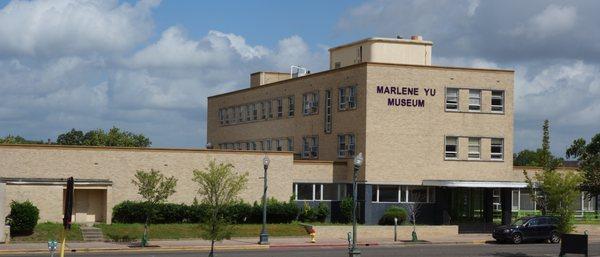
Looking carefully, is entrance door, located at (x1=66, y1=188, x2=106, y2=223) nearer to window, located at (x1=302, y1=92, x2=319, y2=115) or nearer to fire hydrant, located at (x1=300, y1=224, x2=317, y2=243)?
fire hydrant, located at (x1=300, y1=224, x2=317, y2=243)

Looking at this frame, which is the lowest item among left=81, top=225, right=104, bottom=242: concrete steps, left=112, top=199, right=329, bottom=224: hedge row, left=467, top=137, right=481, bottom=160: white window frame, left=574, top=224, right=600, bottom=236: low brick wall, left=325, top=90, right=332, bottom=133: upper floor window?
left=81, top=225, right=104, bottom=242: concrete steps

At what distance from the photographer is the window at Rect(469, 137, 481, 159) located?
205 feet

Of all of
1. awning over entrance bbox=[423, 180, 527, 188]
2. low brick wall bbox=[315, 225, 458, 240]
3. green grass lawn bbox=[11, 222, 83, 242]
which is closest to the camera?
green grass lawn bbox=[11, 222, 83, 242]

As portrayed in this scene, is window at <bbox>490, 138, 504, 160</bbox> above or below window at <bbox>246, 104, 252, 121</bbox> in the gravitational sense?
below

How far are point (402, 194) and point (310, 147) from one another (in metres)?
9.15

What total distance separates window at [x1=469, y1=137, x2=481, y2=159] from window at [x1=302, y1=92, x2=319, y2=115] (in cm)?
1090

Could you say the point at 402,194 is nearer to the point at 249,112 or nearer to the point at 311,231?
the point at 311,231

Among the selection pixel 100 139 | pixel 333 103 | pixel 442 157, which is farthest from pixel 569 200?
pixel 100 139

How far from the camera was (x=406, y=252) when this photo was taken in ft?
151

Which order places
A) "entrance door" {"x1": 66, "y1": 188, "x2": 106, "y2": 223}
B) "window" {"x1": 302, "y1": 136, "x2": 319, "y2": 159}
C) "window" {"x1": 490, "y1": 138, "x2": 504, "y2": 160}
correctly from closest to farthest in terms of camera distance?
"entrance door" {"x1": 66, "y1": 188, "x2": 106, "y2": 223}, "window" {"x1": 490, "y1": 138, "x2": 504, "y2": 160}, "window" {"x1": 302, "y1": 136, "x2": 319, "y2": 159}

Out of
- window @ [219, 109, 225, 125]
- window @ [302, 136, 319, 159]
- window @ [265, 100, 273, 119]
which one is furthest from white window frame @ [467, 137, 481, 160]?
window @ [219, 109, 225, 125]

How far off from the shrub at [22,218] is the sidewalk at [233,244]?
4.91ft

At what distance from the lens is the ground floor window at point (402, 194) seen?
200ft

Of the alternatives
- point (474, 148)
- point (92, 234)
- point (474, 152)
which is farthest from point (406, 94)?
point (92, 234)
